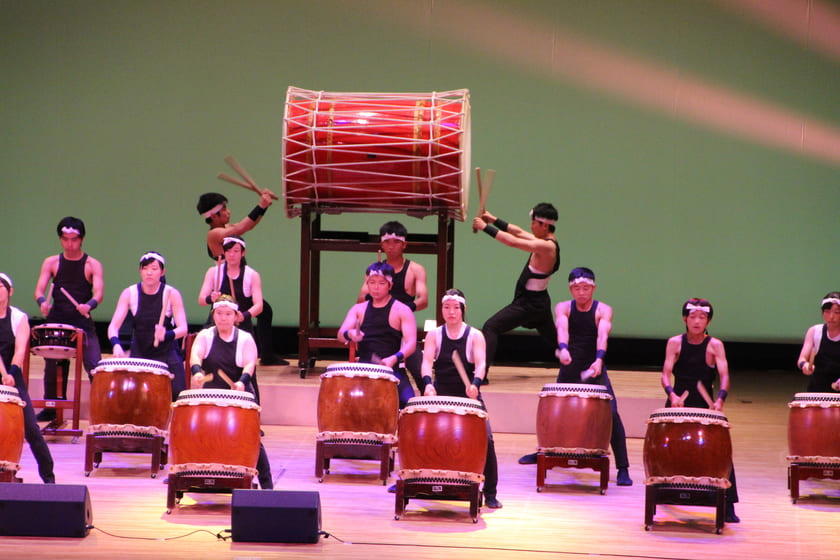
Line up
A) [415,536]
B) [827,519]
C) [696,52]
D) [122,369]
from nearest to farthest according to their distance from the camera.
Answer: [415,536]
[827,519]
[122,369]
[696,52]

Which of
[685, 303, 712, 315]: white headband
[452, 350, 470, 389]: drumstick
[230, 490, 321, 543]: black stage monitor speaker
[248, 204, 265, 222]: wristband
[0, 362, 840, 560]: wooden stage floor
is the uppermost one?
[248, 204, 265, 222]: wristband

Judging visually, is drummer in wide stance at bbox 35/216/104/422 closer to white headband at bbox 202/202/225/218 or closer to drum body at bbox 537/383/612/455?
white headband at bbox 202/202/225/218

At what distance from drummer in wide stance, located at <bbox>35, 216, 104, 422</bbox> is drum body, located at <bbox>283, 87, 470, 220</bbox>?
125cm

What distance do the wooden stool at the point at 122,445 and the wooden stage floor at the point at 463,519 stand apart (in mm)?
83

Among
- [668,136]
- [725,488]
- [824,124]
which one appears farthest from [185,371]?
[824,124]

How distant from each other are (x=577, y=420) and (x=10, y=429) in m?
2.65

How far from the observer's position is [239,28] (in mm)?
9203

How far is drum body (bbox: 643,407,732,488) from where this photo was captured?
516 centimetres

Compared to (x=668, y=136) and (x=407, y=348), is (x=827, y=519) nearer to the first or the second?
(x=407, y=348)

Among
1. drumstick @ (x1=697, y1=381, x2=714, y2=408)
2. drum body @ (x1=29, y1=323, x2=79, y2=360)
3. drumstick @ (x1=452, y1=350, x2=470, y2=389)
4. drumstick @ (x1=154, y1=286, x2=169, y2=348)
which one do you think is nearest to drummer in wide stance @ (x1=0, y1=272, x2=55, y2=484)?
drum body @ (x1=29, y1=323, x2=79, y2=360)

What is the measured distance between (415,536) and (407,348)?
1.48 m

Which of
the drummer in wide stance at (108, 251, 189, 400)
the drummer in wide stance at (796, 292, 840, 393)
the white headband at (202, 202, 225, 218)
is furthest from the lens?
the white headband at (202, 202, 225, 218)

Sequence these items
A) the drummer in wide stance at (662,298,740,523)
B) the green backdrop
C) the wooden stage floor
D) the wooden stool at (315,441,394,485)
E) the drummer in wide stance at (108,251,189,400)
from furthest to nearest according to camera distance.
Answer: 1. the green backdrop
2. the drummer in wide stance at (108,251,189,400)
3. the wooden stool at (315,441,394,485)
4. the drummer in wide stance at (662,298,740,523)
5. the wooden stage floor

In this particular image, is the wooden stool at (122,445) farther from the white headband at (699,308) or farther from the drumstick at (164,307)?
the white headband at (699,308)
